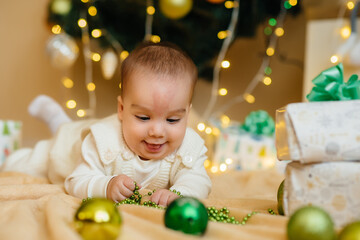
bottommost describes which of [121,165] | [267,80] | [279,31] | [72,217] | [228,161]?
[72,217]

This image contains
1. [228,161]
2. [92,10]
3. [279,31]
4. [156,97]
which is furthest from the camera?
[279,31]

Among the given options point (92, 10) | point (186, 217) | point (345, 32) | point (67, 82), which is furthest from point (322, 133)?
point (67, 82)

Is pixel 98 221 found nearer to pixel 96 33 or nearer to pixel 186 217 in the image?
pixel 186 217

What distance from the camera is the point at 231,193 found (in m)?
1.28

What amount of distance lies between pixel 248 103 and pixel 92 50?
115 cm

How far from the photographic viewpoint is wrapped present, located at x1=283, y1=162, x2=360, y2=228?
0.74 metres

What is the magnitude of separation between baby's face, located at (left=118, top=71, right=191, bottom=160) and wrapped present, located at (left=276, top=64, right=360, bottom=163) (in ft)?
1.00

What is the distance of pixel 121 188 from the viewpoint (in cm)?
95

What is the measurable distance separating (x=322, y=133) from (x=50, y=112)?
1.27 meters

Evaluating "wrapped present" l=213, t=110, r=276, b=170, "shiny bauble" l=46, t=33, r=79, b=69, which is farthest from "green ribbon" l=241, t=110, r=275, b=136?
"shiny bauble" l=46, t=33, r=79, b=69

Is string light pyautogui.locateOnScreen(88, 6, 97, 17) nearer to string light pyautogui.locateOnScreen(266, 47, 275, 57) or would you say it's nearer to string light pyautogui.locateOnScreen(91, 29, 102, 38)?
string light pyautogui.locateOnScreen(91, 29, 102, 38)

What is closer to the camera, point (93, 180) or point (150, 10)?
point (93, 180)

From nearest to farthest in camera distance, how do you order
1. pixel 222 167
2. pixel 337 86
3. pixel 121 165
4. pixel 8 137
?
pixel 337 86, pixel 121 165, pixel 8 137, pixel 222 167

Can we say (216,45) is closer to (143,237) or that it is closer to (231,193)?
(231,193)
